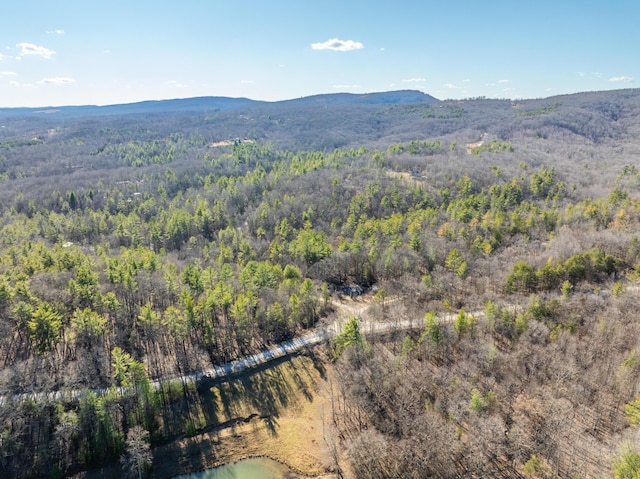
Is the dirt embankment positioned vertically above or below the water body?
above

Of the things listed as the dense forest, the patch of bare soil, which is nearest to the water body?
the patch of bare soil

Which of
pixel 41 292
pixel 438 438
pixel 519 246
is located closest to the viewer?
pixel 438 438

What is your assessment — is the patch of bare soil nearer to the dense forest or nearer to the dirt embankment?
the dirt embankment

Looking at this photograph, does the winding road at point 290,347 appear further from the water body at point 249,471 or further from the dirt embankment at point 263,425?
the water body at point 249,471

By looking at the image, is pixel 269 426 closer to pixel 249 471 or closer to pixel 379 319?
pixel 249 471

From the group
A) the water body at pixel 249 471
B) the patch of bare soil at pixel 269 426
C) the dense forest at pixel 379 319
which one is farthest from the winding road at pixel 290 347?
the water body at pixel 249 471

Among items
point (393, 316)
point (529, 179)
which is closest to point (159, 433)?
point (393, 316)

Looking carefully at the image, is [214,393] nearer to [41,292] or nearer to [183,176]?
[41,292]

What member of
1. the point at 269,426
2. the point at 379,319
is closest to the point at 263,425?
the point at 269,426
